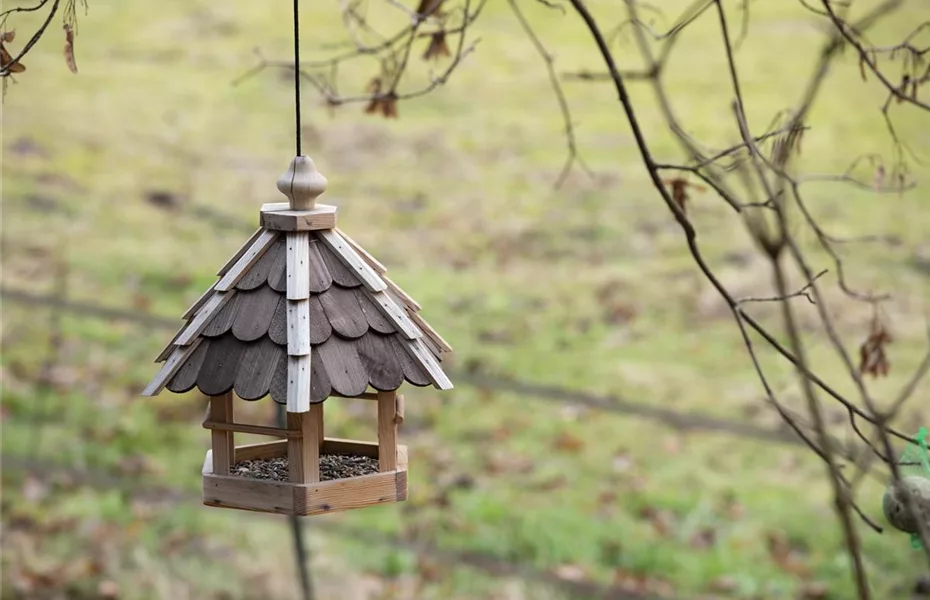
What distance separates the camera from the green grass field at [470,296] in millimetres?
4191

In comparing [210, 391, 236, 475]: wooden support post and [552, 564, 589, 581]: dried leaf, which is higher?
[210, 391, 236, 475]: wooden support post

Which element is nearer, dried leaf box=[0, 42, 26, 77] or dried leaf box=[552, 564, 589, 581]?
dried leaf box=[0, 42, 26, 77]

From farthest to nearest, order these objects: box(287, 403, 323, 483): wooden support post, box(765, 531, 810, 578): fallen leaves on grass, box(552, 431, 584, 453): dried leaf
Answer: box(552, 431, 584, 453): dried leaf, box(765, 531, 810, 578): fallen leaves on grass, box(287, 403, 323, 483): wooden support post

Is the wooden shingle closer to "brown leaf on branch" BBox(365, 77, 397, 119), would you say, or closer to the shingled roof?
the shingled roof

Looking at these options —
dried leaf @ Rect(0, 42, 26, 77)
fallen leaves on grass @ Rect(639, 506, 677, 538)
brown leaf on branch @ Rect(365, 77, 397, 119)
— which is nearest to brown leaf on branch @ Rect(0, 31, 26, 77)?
dried leaf @ Rect(0, 42, 26, 77)

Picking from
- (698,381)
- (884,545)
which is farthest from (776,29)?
(884,545)

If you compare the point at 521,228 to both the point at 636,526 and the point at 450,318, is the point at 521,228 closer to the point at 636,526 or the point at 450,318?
the point at 450,318

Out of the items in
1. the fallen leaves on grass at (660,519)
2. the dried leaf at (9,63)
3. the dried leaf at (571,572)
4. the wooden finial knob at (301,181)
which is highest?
the dried leaf at (9,63)

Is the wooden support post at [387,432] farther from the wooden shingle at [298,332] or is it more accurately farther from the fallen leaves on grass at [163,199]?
the fallen leaves on grass at [163,199]

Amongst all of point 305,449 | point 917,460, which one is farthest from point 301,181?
point 917,460

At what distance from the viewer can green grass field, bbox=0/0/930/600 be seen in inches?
165

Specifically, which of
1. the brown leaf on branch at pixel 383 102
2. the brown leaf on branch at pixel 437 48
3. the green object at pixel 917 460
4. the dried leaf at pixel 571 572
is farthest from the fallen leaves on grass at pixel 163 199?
the green object at pixel 917 460

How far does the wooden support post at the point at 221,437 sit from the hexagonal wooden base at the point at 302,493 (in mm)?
21

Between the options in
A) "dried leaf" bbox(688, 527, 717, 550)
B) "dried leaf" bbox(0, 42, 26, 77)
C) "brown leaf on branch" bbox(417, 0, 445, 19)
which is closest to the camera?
"dried leaf" bbox(0, 42, 26, 77)
